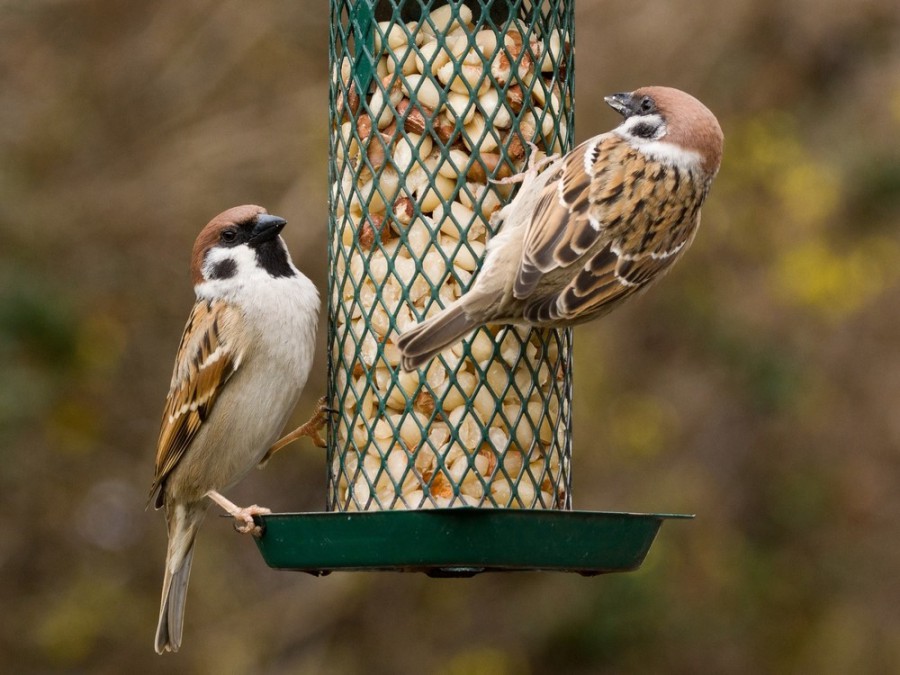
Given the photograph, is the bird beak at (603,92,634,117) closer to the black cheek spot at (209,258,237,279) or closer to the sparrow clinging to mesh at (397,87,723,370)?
the sparrow clinging to mesh at (397,87,723,370)

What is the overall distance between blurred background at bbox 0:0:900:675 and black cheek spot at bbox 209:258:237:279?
8.16 ft

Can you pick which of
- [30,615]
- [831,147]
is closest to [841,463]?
[831,147]

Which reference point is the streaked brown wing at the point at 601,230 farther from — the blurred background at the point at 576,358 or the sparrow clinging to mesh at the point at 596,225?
the blurred background at the point at 576,358

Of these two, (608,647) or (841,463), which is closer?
(608,647)

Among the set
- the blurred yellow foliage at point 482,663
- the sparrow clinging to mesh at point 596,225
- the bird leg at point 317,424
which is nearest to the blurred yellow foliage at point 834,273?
the blurred yellow foliage at point 482,663

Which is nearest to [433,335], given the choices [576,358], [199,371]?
[199,371]

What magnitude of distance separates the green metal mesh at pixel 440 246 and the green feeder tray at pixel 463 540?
18.4 inches

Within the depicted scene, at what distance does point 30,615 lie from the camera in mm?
9344

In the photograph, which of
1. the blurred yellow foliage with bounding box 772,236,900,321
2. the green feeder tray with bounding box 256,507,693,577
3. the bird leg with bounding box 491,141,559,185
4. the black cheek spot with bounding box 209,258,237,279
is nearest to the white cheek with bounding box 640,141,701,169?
the bird leg with bounding box 491,141,559,185

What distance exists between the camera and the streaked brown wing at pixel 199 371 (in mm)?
5797

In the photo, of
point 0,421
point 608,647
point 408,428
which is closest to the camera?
point 408,428

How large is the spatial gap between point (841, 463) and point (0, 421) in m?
5.88

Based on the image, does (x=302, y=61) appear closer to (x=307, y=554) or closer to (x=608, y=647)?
(x=608, y=647)

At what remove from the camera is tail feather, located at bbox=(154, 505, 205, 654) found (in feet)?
20.1
